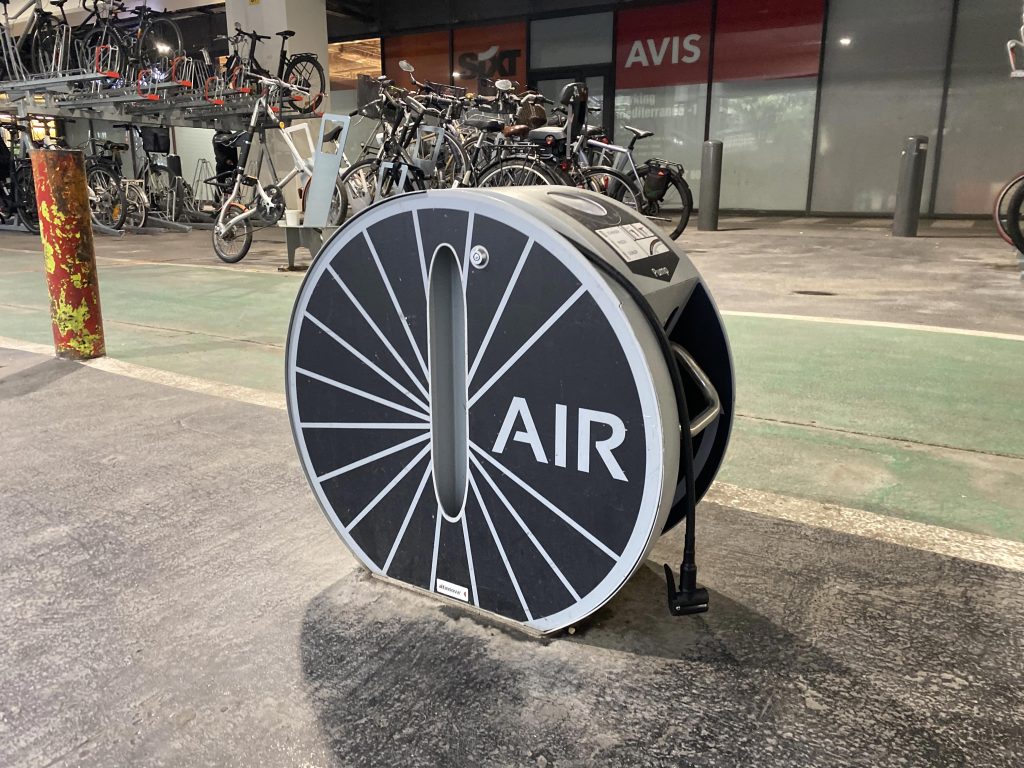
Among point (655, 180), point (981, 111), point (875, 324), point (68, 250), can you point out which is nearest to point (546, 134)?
point (655, 180)

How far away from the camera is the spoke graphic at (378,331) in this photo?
55.4 inches

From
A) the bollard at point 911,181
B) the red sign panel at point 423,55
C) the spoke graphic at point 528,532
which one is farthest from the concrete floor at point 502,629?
the red sign panel at point 423,55

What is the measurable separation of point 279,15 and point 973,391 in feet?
41.1

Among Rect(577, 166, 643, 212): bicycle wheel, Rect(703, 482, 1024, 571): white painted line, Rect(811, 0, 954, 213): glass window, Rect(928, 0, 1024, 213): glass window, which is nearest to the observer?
Rect(703, 482, 1024, 571): white painted line

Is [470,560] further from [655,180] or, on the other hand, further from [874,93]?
[874,93]

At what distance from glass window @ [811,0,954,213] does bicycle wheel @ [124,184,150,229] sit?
985 cm

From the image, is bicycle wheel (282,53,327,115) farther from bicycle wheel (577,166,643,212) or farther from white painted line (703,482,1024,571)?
white painted line (703,482,1024,571)

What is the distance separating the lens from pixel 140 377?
3182 millimetres

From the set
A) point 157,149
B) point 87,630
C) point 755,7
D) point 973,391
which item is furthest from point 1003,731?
point 157,149

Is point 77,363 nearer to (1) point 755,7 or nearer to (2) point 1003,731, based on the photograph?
(2) point 1003,731

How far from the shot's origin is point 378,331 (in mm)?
1436

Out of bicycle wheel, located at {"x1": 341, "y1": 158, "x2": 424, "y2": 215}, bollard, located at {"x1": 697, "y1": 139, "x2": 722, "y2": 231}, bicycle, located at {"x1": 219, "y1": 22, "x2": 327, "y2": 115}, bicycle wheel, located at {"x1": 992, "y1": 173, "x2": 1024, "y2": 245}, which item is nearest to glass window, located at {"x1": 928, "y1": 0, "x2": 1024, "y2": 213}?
bollard, located at {"x1": 697, "y1": 139, "x2": 722, "y2": 231}

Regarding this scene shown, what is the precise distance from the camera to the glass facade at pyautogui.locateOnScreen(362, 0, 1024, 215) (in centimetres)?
1037

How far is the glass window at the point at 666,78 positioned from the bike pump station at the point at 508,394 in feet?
38.6
